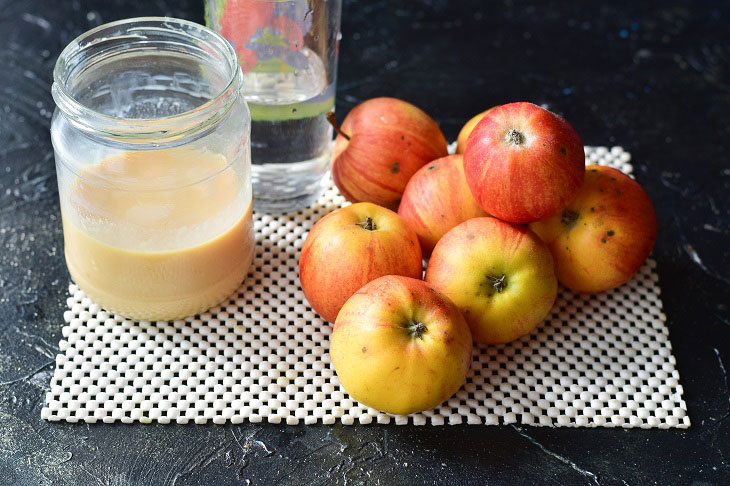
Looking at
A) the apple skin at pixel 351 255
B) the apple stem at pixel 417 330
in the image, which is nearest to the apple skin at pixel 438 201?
the apple skin at pixel 351 255

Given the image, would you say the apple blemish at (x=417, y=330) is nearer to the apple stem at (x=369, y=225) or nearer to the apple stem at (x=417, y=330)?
the apple stem at (x=417, y=330)

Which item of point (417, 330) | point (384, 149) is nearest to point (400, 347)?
point (417, 330)

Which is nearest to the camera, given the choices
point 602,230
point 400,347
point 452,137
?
point 400,347

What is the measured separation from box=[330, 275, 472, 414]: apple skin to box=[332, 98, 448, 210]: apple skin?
6.4 inches

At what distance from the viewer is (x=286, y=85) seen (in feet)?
2.82

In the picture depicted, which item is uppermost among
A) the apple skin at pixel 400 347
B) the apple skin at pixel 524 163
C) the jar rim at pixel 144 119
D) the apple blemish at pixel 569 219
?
the jar rim at pixel 144 119

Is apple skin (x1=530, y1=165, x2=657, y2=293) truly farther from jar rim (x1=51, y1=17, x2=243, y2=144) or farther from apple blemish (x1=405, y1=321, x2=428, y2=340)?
jar rim (x1=51, y1=17, x2=243, y2=144)

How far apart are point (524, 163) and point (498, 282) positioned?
10cm

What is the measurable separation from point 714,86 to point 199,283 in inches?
27.6

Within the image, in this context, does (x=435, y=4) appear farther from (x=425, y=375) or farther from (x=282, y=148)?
(x=425, y=375)

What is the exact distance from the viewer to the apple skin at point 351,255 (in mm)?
743

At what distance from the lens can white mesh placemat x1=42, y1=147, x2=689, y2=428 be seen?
28.8 inches

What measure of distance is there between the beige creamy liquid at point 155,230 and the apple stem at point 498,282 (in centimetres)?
23

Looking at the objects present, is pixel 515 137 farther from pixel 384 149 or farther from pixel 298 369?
pixel 298 369
